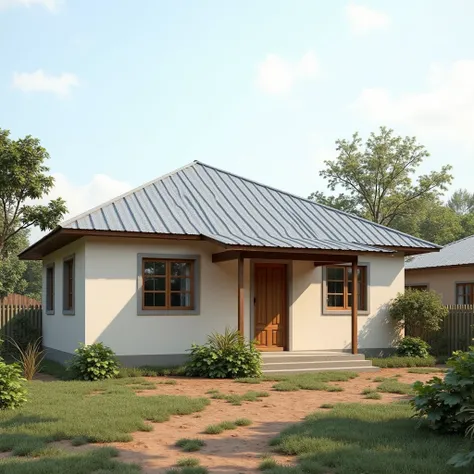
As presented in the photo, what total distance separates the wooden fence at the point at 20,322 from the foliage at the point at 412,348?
1140cm

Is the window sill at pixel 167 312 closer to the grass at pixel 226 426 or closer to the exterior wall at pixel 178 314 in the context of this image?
the exterior wall at pixel 178 314

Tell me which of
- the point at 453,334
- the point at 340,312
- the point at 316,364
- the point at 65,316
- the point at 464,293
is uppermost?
the point at 464,293

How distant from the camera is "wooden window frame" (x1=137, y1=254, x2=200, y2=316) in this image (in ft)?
50.9

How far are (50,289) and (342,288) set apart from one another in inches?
356

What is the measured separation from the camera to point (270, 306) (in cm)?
1697

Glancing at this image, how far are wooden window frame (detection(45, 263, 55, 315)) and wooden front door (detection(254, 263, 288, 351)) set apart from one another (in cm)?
666

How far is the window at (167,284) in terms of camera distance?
15.8 meters

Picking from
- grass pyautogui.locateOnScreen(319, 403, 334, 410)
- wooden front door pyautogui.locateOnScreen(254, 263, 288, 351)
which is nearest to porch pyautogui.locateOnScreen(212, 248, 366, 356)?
wooden front door pyautogui.locateOnScreen(254, 263, 288, 351)

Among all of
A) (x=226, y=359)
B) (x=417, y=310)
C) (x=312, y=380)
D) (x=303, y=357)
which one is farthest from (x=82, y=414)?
(x=417, y=310)

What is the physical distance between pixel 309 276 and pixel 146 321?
15.2 feet

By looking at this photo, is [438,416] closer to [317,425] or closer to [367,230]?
[317,425]

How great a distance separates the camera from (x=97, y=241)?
598 inches

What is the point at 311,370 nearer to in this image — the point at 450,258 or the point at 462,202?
the point at 450,258

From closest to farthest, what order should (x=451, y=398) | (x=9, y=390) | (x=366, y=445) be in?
(x=366, y=445) < (x=451, y=398) < (x=9, y=390)
